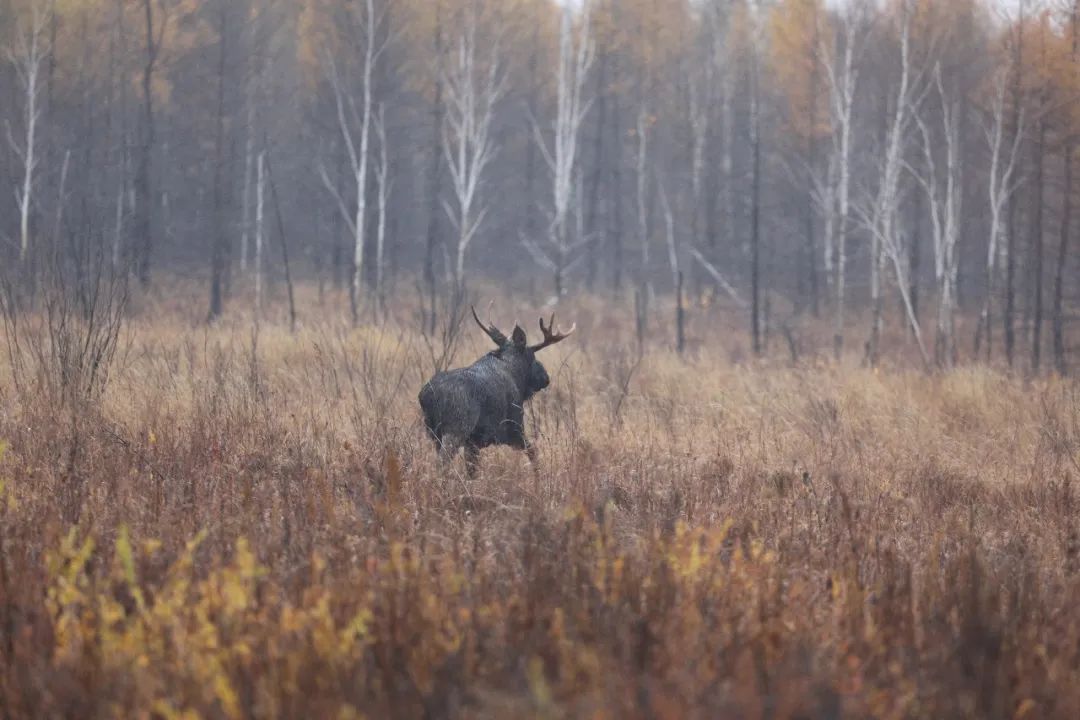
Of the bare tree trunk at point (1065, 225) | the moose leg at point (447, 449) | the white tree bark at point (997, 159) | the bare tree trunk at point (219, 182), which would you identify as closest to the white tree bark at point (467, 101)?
the bare tree trunk at point (219, 182)

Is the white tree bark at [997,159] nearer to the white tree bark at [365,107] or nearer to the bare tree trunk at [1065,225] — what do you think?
the bare tree trunk at [1065,225]

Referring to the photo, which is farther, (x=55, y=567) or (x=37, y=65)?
(x=37, y=65)

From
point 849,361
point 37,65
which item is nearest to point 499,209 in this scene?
point 37,65

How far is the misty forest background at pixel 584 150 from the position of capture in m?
21.1

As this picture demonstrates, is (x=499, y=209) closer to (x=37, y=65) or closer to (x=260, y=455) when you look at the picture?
(x=37, y=65)

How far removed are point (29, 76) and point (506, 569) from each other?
22.9 metres

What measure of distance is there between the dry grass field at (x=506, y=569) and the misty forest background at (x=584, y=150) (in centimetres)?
1121

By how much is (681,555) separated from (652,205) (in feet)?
110

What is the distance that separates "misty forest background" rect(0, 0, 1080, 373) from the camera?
2111cm

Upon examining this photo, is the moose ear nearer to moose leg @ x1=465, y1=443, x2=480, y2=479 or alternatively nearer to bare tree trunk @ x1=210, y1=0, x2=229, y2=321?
moose leg @ x1=465, y1=443, x2=480, y2=479

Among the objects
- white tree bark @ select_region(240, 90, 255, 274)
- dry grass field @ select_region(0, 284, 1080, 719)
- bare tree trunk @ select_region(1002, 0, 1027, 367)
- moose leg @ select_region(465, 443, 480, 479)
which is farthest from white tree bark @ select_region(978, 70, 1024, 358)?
white tree bark @ select_region(240, 90, 255, 274)

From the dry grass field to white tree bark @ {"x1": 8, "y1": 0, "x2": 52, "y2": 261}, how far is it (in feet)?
49.1

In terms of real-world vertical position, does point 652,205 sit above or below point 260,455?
above

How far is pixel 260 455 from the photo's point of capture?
6.29 meters
